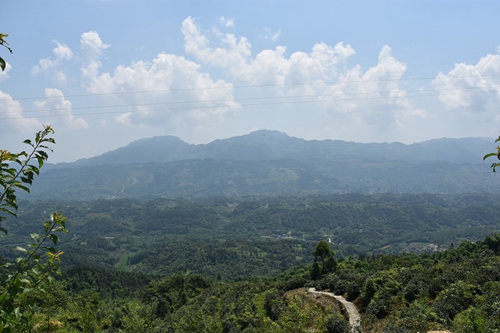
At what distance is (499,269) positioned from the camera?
16.3m

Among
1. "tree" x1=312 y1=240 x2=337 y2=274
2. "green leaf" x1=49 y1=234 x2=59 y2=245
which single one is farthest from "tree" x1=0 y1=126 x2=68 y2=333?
"tree" x1=312 y1=240 x2=337 y2=274

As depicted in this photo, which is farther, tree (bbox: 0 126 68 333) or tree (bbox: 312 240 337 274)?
tree (bbox: 312 240 337 274)

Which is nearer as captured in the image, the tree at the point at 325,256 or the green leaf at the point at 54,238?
the green leaf at the point at 54,238

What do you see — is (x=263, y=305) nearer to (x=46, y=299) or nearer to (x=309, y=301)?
(x=309, y=301)

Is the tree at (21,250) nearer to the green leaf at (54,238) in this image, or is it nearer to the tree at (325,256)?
the green leaf at (54,238)

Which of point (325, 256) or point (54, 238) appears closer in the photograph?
point (54, 238)

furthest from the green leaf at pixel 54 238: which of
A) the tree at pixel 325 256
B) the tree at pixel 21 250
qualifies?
the tree at pixel 325 256

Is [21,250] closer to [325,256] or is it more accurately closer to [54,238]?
[54,238]

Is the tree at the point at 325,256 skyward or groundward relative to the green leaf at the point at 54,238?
groundward

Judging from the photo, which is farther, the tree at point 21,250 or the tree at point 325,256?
the tree at point 325,256

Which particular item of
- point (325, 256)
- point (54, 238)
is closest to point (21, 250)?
point (54, 238)

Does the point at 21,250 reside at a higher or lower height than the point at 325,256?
higher

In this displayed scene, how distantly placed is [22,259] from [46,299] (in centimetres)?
729

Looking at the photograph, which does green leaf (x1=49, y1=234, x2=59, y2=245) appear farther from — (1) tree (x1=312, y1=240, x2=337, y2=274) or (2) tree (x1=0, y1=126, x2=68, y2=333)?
(1) tree (x1=312, y1=240, x2=337, y2=274)
